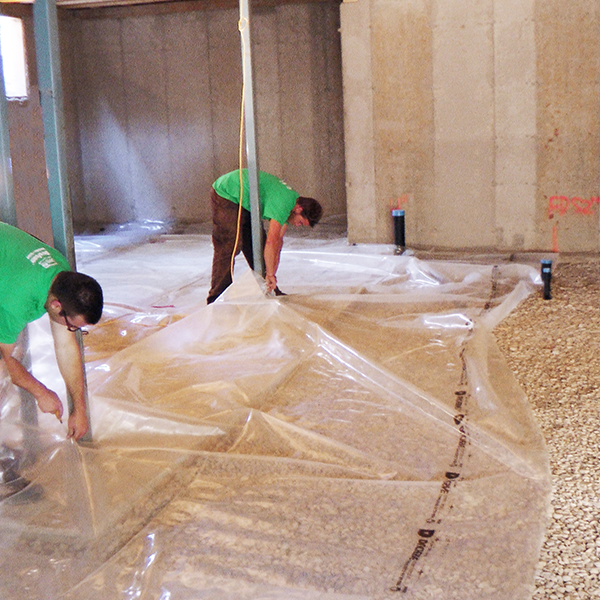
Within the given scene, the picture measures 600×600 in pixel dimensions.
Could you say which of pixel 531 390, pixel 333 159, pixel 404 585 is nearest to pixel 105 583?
pixel 404 585

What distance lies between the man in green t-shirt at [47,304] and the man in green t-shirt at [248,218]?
220 cm

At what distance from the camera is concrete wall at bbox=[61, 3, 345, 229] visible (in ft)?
28.9

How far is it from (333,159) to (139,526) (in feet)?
22.8

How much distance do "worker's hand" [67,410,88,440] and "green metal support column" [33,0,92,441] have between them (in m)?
0.07

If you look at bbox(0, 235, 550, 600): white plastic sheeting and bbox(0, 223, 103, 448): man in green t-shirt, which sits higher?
bbox(0, 223, 103, 448): man in green t-shirt

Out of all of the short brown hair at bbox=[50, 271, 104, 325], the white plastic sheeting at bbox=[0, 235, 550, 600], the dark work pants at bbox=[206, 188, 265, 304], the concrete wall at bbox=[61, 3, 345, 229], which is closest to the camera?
the white plastic sheeting at bbox=[0, 235, 550, 600]

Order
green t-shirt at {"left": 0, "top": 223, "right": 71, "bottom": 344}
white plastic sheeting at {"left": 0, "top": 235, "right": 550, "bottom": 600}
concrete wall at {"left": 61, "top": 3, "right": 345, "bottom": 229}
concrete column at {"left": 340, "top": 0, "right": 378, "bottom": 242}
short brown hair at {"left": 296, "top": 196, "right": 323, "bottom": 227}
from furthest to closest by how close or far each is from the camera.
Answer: concrete wall at {"left": 61, "top": 3, "right": 345, "bottom": 229}, concrete column at {"left": 340, "top": 0, "right": 378, "bottom": 242}, short brown hair at {"left": 296, "top": 196, "right": 323, "bottom": 227}, green t-shirt at {"left": 0, "top": 223, "right": 71, "bottom": 344}, white plastic sheeting at {"left": 0, "top": 235, "right": 550, "bottom": 600}

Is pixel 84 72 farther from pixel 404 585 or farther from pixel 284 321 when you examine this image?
pixel 404 585

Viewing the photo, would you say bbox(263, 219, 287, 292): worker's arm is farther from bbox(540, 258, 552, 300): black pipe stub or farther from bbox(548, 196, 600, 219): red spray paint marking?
bbox(548, 196, 600, 219): red spray paint marking

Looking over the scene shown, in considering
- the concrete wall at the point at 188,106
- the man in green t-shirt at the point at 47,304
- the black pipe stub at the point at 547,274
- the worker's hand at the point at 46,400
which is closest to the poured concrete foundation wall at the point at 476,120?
the black pipe stub at the point at 547,274

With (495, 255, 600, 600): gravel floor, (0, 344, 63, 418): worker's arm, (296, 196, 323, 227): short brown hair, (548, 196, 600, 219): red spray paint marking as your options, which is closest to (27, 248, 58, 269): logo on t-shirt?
(0, 344, 63, 418): worker's arm

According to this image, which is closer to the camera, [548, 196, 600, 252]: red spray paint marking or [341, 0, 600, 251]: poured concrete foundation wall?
[341, 0, 600, 251]: poured concrete foundation wall

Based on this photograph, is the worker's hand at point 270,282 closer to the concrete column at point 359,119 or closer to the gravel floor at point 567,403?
the gravel floor at point 567,403

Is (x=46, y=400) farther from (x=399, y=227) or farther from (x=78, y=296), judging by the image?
(x=399, y=227)
